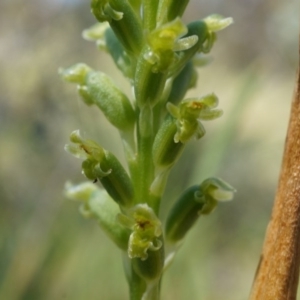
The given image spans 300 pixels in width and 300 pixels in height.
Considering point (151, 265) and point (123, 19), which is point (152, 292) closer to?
point (151, 265)

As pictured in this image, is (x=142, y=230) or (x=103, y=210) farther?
(x=103, y=210)

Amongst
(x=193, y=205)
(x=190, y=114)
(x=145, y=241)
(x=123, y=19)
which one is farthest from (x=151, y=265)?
(x=123, y=19)

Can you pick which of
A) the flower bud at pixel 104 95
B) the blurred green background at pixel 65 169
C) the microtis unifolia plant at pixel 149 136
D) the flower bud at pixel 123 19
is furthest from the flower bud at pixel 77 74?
the blurred green background at pixel 65 169

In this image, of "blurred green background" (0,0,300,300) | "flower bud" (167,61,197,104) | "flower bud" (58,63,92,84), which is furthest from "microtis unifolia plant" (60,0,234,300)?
"blurred green background" (0,0,300,300)

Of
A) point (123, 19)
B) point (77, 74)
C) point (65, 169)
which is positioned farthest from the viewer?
point (65, 169)

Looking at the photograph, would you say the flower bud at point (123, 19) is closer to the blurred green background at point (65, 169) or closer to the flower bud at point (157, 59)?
the flower bud at point (157, 59)
